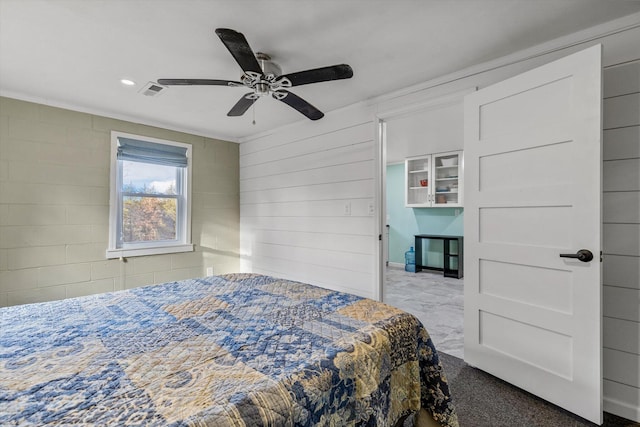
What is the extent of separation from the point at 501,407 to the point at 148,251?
11.9 ft

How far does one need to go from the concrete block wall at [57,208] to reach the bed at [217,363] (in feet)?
5.60

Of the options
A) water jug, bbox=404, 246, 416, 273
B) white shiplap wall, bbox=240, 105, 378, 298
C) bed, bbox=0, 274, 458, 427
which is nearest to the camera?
bed, bbox=0, 274, 458, 427

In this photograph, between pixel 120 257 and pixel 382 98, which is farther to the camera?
pixel 120 257

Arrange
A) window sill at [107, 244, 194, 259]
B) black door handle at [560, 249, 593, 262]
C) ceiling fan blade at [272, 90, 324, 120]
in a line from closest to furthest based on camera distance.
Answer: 1. black door handle at [560, 249, 593, 262]
2. ceiling fan blade at [272, 90, 324, 120]
3. window sill at [107, 244, 194, 259]

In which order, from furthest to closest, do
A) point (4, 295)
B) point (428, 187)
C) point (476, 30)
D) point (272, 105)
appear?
point (428, 187)
point (272, 105)
point (4, 295)
point (476, 30)

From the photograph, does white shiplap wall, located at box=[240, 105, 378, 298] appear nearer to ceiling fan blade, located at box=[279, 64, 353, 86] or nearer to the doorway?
the doorway

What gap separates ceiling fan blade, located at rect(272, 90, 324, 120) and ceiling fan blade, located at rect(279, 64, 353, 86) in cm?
21

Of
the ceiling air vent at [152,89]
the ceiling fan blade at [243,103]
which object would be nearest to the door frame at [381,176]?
the ceiling fan blade at [243,103]

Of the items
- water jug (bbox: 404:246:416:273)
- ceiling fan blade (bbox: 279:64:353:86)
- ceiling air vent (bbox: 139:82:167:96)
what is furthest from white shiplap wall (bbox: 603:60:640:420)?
water jug (bbox: 404:246:416:273)

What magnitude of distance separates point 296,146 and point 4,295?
3.12 m

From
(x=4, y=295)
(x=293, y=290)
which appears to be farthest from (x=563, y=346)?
(x=4, y=295)

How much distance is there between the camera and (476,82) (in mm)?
2359

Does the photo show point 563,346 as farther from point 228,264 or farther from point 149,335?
point 228,264

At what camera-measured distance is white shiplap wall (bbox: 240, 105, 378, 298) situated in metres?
3.04
